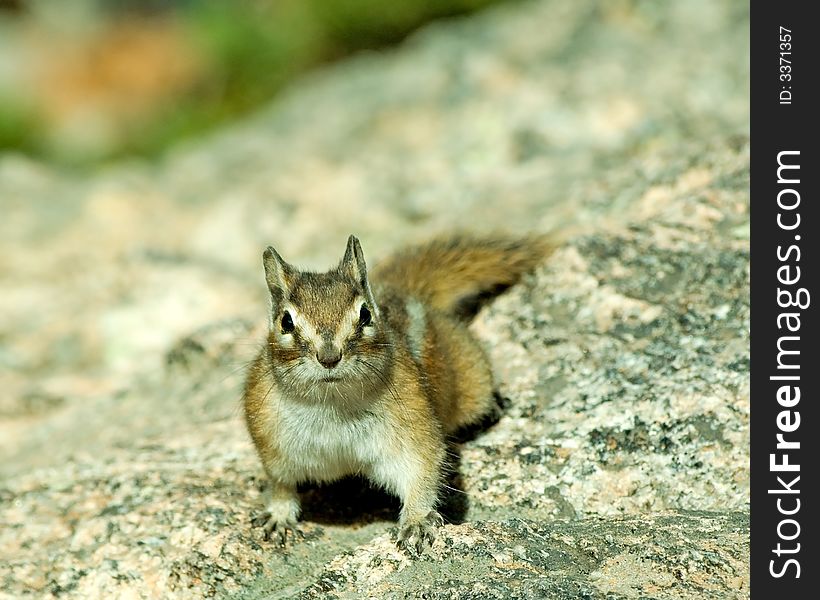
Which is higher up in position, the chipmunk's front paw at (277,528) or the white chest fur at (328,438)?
the white chest fur at (328,438)

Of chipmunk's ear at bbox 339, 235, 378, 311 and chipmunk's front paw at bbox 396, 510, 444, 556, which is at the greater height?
chipmunk's ear at bbox 339, 235, 378, 311

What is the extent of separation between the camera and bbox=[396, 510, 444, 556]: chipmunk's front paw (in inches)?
143

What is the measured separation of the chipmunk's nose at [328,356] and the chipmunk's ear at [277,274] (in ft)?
1.34

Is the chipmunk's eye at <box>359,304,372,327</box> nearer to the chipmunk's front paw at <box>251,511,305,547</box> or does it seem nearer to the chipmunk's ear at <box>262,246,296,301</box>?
the chipmunk's ear at <box>262,246,296,301</box>

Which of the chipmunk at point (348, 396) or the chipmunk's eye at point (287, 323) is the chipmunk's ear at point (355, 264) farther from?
the chipmunk's eye at point (287, 323)

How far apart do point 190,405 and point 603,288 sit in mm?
2051

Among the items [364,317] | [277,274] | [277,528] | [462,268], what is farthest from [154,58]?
[364,317]

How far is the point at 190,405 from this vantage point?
5.38 metres

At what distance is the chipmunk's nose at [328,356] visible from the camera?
343cm

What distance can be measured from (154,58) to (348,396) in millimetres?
12006
